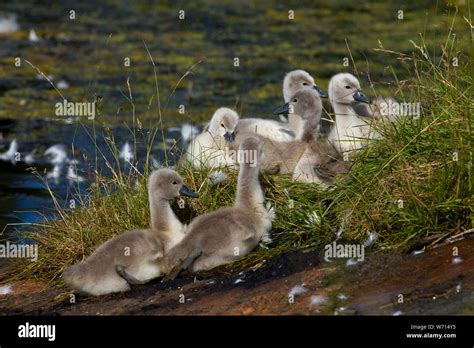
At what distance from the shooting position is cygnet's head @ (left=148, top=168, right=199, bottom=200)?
319 inches

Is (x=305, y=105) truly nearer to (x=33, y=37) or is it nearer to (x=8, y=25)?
(x=33, y=37)

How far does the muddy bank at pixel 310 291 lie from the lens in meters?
6.89

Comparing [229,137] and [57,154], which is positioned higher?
[57,154]

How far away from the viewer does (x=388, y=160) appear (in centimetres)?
805

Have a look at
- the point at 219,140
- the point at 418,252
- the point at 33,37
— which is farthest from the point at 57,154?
the point at 418,252

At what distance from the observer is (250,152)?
8305 millimetres

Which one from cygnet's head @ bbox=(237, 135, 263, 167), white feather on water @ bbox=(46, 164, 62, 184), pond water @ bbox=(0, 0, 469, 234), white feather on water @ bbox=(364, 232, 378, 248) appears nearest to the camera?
white feather on water @ bbox=(364, 232, 378, 248)

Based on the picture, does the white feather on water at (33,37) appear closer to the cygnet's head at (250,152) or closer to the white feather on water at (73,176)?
the white feather on water at (73,176)

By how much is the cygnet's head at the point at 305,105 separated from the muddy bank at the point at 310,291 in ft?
5.37

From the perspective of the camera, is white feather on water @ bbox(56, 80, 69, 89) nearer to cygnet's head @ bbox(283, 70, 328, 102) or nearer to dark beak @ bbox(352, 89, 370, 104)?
cygnet's head @ bbox(283, 70, 328, 102)

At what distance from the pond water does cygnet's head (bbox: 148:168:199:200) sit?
13.6 ft

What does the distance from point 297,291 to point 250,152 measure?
1.38 m

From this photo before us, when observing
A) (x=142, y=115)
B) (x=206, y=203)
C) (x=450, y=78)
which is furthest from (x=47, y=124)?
(x=450, y=78)

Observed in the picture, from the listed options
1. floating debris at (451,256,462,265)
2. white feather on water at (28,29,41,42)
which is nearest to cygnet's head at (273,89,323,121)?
floating debris at (451,256,462,265)
